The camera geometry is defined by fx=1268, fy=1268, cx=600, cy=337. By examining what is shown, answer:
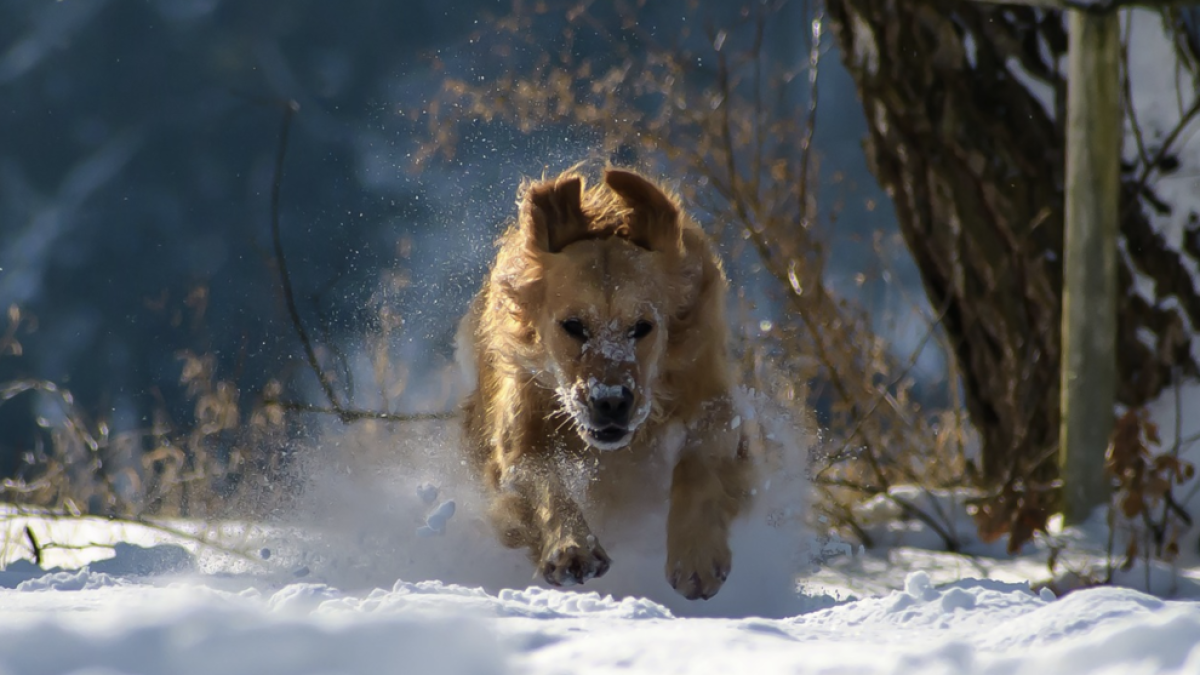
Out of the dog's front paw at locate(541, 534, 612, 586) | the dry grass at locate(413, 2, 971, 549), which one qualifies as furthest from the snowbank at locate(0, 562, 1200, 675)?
the dry grass at locate(413, 2, 971, 549)

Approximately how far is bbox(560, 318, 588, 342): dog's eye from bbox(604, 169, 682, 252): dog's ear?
0.40 meters

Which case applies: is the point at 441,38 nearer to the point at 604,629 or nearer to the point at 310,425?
the point at 310,425

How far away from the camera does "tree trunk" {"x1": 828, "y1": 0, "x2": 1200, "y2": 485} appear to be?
17.1ft

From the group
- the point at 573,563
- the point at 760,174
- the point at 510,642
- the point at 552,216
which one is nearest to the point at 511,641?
the point at 510,642

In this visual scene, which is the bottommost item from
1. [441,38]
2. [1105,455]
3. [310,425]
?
[1105,455]

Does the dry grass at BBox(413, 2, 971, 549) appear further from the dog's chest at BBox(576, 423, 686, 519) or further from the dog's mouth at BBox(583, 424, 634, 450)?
the dog's mouth at BBox(583, 424, 634, 450)

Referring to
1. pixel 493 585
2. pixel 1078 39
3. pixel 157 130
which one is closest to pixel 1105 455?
pixel 1078 39

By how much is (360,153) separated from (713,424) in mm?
11366

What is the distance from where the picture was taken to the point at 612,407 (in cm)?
348

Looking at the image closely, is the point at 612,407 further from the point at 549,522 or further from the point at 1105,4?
the point at 1105,4

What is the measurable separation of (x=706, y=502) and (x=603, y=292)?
0.68 m

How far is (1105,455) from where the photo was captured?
4.64m

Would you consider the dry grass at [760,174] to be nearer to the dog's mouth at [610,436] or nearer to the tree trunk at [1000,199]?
the tree trunk at [1000,199]

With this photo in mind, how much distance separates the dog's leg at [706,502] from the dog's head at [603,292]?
211 mm
